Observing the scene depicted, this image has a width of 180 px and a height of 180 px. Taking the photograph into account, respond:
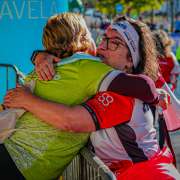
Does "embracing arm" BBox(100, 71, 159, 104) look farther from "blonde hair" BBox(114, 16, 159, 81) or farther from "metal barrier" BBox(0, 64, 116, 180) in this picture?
"metal barrier" BBox(0, 64, 116, 180)

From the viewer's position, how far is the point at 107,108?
2352 mm

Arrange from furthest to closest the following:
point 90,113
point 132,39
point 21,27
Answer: point 21,27
point 132,39
point 90,113

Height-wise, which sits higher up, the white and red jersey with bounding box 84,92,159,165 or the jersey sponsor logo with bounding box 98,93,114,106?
the jersey sponsor logo with bounding box 98,93,114,106

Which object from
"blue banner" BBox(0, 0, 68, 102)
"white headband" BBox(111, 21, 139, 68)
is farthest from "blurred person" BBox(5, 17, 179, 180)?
"blue banner" BBox(0, 0, 68, 102)

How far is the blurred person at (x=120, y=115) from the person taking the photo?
7.74 ft

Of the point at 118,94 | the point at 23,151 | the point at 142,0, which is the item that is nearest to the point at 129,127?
the point at 118,94

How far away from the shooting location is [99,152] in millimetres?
2535

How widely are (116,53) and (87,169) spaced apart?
608 mm

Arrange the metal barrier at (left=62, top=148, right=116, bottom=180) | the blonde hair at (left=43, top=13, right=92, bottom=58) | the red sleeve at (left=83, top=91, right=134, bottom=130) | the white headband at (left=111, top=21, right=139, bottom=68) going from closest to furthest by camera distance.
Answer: the metal barrier at (left=62, top=148, right=116, bottom=180), the red sleeve at (left=83, top=91, right=134, bottom=130), the blonde hair at (left=43, top=13, right=92, bottom=58), the white headband at (left=111, top=21, right=139, bottom=68)

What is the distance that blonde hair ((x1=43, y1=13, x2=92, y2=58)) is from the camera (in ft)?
8.23

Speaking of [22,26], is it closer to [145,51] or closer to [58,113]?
[145,51]

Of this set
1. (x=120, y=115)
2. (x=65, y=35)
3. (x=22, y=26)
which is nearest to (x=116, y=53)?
(x=65, y=35)

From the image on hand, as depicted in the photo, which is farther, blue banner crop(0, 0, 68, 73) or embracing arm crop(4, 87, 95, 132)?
blue banner crop(0, 0, 68, 73)

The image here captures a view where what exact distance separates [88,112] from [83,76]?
173 mm
